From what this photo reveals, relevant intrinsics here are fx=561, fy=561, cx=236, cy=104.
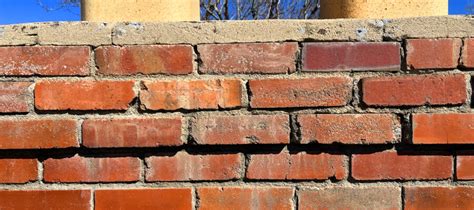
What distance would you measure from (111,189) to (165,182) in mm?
149

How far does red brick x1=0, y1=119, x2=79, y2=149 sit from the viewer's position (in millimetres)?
1498

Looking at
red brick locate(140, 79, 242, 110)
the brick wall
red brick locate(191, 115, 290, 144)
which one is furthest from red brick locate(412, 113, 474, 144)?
red brick locate(140, 79, 242, 110)

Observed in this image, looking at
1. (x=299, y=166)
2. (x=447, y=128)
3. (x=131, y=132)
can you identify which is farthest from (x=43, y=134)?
(x=447, y=128)

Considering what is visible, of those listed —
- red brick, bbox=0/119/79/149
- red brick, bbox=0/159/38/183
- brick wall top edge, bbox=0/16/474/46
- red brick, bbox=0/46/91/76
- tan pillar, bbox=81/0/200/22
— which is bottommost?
red brick, bbox=0/159/38/183

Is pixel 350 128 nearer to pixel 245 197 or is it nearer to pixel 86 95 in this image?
pixel 245 197

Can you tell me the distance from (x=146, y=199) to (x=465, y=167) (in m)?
0.86

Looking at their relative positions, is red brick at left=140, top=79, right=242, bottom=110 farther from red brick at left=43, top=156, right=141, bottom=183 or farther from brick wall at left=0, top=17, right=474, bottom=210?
red brick at left=43, top=156, right=141, bottom=183

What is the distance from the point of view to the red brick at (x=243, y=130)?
58.5 inches

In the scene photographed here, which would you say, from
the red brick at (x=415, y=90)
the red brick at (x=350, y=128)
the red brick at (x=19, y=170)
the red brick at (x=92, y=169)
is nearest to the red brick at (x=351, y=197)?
the red brick at (x=350, y=128)

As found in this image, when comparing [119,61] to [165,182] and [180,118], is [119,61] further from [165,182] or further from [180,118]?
[165,182]

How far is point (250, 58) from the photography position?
1491 mm

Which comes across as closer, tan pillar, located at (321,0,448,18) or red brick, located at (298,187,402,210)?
red brick, located at (298,187,402,210)

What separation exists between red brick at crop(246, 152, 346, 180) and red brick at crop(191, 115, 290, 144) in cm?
5

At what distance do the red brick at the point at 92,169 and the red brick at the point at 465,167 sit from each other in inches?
33.6
